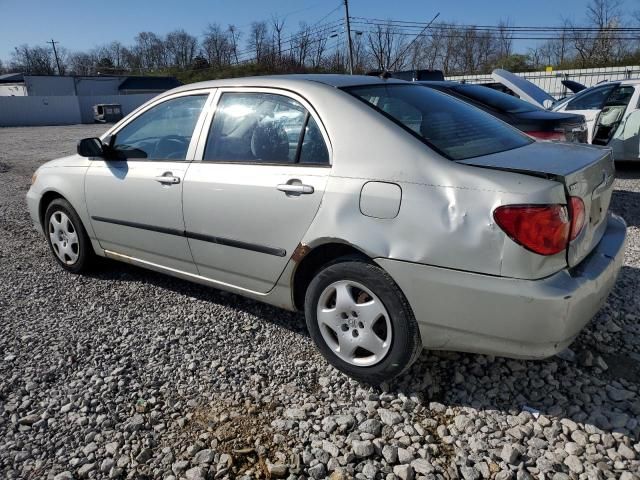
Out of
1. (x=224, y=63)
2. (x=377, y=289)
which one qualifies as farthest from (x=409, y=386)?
(x=224, y=63)

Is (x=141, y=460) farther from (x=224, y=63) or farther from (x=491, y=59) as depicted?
(x=224, y=63)

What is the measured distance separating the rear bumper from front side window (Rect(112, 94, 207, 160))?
177cm

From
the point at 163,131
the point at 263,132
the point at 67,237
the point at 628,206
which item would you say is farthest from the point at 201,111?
the point at 628,206

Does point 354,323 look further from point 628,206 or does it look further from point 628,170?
point 628,170

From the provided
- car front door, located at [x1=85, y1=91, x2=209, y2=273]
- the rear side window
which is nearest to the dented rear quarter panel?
car front door, located at [x1=85, y1=91, x2=209, y2=273]

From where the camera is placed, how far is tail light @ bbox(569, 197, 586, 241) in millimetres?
2287

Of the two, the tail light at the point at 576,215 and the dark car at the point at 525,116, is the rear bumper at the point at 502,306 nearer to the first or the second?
the tail light at the point at 576,215

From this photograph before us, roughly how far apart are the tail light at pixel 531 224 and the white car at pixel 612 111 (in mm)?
6360

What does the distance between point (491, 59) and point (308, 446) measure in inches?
2171

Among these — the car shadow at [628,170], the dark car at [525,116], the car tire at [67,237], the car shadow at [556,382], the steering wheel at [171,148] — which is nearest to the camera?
the car shadow at [556,382]

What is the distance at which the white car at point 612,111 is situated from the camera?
7.74m

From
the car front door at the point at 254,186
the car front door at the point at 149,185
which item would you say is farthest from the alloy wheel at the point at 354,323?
the car front door at the point at 149,185

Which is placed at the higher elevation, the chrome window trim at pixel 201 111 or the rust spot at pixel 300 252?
the chrome window trim at pixel 201 111

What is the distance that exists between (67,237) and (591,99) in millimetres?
8195
